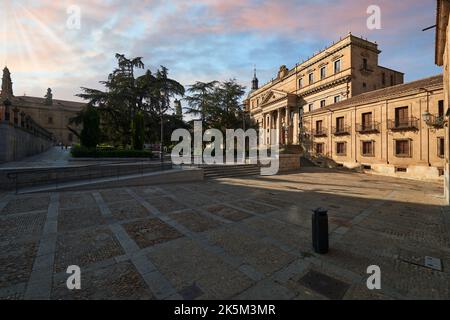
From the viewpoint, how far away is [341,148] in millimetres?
25859

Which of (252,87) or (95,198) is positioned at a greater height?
(252,87)

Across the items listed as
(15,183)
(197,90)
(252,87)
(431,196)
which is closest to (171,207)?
(15,183)

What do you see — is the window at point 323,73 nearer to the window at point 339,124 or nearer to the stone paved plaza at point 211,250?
the window at point 339,124

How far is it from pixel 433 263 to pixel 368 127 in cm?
2225

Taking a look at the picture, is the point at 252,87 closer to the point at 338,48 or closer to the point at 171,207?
the point at 338,48

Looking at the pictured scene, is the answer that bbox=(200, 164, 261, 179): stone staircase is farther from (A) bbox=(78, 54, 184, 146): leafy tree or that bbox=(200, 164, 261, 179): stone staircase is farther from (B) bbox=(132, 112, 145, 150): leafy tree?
(A) bbox=(78, 54, 184, 146): leafy tree

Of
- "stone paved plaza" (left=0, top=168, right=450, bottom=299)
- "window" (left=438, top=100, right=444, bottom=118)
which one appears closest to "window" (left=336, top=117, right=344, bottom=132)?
"window" (left=438, top=100, right=444, bottom=118)

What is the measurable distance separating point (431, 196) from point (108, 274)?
599 inches

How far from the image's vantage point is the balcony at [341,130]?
24.7m

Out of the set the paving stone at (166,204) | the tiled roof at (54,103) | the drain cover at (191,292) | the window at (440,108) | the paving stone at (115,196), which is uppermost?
the tiled roof at (54,103)

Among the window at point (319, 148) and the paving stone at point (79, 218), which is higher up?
the window at point (319, 148)

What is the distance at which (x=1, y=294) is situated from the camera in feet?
10.4

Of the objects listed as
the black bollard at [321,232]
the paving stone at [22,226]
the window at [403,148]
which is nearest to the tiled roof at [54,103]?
the paving stone at [22,226]

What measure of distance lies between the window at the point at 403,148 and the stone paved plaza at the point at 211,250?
14042 mm
